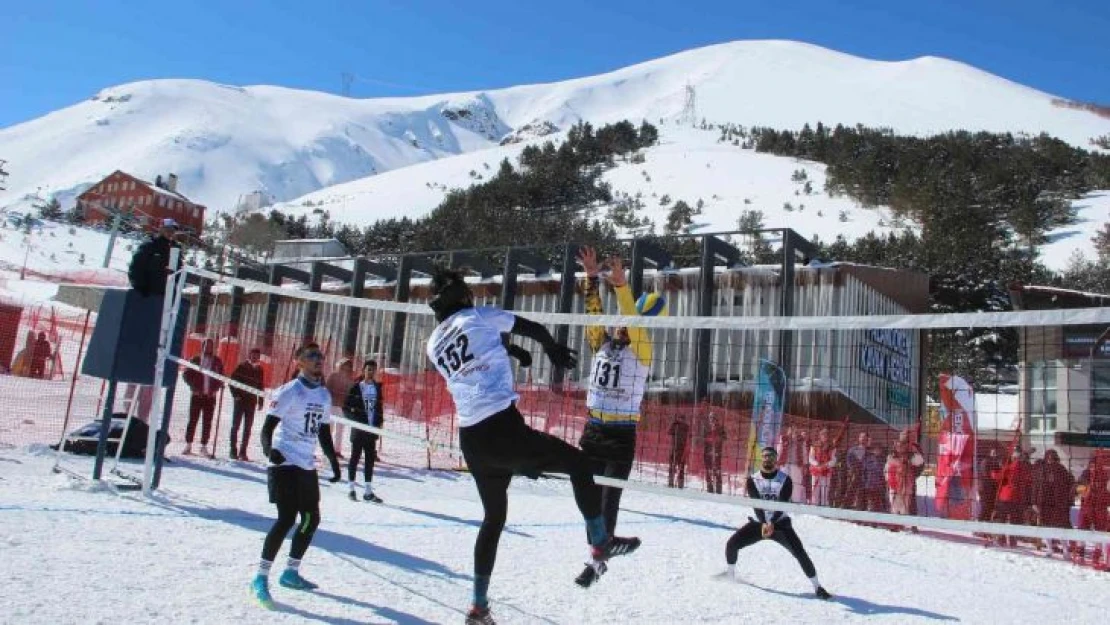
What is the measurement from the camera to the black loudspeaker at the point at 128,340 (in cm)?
867

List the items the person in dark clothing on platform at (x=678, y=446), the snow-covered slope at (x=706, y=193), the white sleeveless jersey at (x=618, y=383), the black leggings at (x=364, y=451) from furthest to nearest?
the snow-covered slope at (x=706, y=193)
the person in dark clothing on platform at (x=678, y=446)
the black leggings at (x=364, y=451)
the white sleeveless jersey at (x=618, y=383)

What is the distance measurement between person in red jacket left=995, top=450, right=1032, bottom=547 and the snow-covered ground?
563mm

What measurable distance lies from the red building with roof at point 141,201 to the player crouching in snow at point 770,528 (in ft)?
235

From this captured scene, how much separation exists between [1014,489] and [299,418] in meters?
9.97

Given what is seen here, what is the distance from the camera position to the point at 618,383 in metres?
5.73

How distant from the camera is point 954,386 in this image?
1230 cm

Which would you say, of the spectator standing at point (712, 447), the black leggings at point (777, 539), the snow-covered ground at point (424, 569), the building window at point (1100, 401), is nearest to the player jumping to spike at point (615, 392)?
the snow-covered ground at point (424, 569)

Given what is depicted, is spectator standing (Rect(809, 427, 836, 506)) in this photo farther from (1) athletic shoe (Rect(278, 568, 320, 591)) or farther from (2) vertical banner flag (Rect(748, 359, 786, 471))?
(1) athletic shoe (Rect(278, 568, 320, 591))

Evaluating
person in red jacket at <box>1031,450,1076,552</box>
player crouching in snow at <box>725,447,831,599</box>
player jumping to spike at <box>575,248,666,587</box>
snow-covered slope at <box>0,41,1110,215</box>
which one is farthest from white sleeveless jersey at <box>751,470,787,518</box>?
snow-covered slope at <box>0,41,1110,215</box>

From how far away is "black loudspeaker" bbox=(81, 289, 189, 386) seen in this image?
8.67m

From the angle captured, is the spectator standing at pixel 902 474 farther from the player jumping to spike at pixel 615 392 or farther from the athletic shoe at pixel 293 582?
the athletic shoe at pixel 293 582

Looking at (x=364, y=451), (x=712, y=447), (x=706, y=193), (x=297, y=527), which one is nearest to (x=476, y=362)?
(x=297, y=527)

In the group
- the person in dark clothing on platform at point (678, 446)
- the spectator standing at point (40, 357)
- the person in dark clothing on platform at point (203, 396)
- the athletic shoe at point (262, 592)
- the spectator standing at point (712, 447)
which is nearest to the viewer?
the athletic shoe at point (262, 592)

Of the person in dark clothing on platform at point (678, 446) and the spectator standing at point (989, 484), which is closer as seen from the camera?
the spectator standing at point (989, 484)
